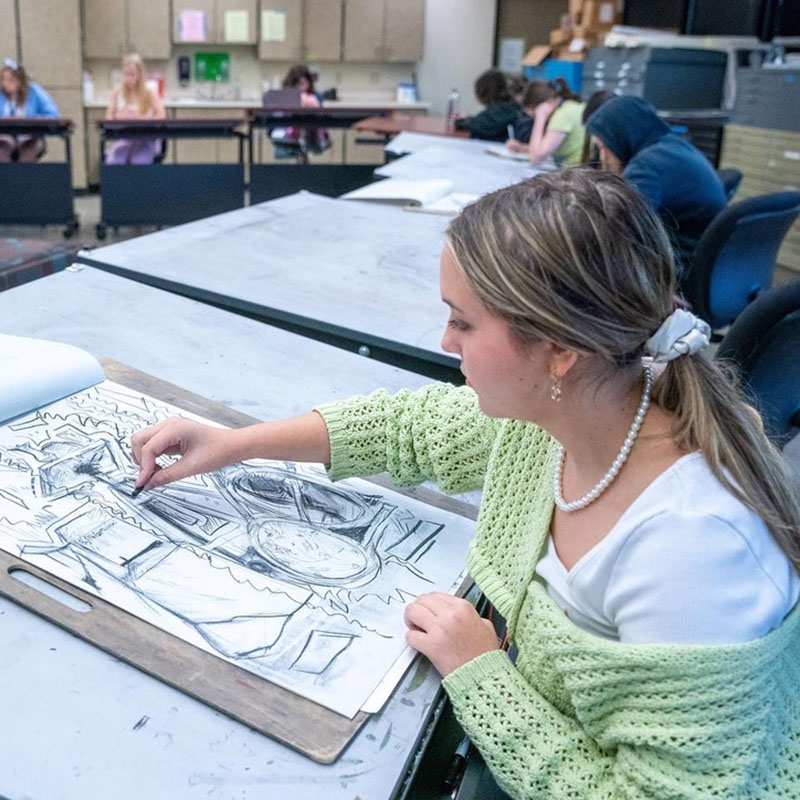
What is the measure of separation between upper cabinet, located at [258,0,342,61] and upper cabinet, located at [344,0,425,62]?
121 mm

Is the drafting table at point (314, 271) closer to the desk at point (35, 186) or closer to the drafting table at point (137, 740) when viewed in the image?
the drafting table at point (137, 740)

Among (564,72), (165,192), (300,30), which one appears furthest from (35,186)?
(564,72)

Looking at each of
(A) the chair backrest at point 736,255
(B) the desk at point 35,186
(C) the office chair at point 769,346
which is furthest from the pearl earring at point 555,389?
(B) the desk at point 35,186

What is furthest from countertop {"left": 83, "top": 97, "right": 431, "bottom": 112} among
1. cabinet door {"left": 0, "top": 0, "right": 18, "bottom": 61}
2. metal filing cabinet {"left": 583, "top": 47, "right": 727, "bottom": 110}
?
metal filing cabinet {"left": 583, "top": 47, "right": 727, "bottom": 110}

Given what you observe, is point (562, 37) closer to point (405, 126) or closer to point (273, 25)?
point (405, 126)

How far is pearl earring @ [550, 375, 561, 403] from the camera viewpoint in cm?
75

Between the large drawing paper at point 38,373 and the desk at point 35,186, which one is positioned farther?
the desk at point 35,186

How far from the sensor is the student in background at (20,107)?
5.66 meters

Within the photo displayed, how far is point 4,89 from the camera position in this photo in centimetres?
601

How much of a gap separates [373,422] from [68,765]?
1.66 ft

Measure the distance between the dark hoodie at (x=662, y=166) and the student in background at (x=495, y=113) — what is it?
2.38 metres

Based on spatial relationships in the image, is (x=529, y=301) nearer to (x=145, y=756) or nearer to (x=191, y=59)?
(x=145, y=756)

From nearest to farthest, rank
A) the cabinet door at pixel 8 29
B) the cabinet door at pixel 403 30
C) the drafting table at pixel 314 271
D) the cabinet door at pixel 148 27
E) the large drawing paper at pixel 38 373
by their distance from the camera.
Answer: the large drawing paper at pixel 38 373 < the drafting table at pixel 314 271 < the cabinet door at pixel 8 29 < the cabinet door at pixel 148 27 < the cabinet door at pixel 403 30

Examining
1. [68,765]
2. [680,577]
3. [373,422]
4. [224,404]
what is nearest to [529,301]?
[680,577]
